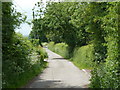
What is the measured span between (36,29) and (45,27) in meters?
1.19

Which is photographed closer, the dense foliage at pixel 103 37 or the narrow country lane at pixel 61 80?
the dense foliage at pixel 103 37

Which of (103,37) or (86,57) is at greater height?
(103,37)

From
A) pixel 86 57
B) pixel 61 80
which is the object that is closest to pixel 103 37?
pixel 61 80

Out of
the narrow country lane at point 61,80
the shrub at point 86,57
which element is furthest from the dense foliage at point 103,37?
the narrow country lane at point 61,80

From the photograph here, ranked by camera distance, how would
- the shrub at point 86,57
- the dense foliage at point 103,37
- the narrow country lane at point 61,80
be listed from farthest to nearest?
the shrub at point 86,57, the narrow country lane at point 61,80, the dense foliage at point 103,37

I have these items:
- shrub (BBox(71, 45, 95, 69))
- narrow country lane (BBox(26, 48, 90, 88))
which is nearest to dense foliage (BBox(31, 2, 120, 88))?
shrub (BBox(71, 45, 95, 69))

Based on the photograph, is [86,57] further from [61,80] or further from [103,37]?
[103,37]

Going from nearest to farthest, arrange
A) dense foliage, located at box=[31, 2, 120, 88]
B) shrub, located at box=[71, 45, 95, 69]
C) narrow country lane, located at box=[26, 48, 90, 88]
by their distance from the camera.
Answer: dense foliage, located at box=[31, 2, 120, 88], narrow country lane, located at box=[26, 48, 90, 88], shrub, located at box=[71, 45, 95, 69]

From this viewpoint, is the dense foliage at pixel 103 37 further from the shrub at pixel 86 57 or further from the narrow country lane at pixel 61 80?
the narrow country lane at pixel 61 80

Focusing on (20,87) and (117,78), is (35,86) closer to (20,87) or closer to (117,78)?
(20,87)

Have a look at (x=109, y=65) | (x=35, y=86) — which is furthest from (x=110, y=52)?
(x=35, y=86)

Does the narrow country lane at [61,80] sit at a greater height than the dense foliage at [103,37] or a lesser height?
lesser

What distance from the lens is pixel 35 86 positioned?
12.2m

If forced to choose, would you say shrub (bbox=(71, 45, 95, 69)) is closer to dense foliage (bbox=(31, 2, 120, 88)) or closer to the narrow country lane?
dense foliage (bbox=(31, 2, 120, 88))
